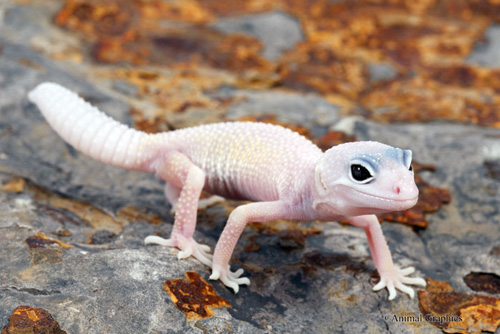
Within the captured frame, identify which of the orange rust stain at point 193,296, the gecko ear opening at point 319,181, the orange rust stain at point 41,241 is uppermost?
the gecko ear opening at point 319,181

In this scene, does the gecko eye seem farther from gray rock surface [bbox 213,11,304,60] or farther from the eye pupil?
gray rock surface [bbox 213,11,304,60]

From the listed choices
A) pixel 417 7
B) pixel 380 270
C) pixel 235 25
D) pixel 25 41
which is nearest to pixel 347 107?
pixel 235 25

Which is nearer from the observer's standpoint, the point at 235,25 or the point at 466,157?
the point at 466,157

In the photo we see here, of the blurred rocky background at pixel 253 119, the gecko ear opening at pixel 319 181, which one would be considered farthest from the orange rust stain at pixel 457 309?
the gecko ear opening at pixel 319 181

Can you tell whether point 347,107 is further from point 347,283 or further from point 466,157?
point 347,283

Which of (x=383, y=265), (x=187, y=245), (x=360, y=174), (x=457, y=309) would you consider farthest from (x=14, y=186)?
(x=457, y=309)

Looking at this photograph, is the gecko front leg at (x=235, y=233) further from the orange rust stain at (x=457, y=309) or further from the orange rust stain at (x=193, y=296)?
the orange rust stain at (x=457, y=309)

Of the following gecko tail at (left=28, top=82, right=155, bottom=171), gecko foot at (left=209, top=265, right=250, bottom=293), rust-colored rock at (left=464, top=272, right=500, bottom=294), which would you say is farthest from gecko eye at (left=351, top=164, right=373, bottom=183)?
gecko tail at (left=28, top=82, right=155, bottom=171)
